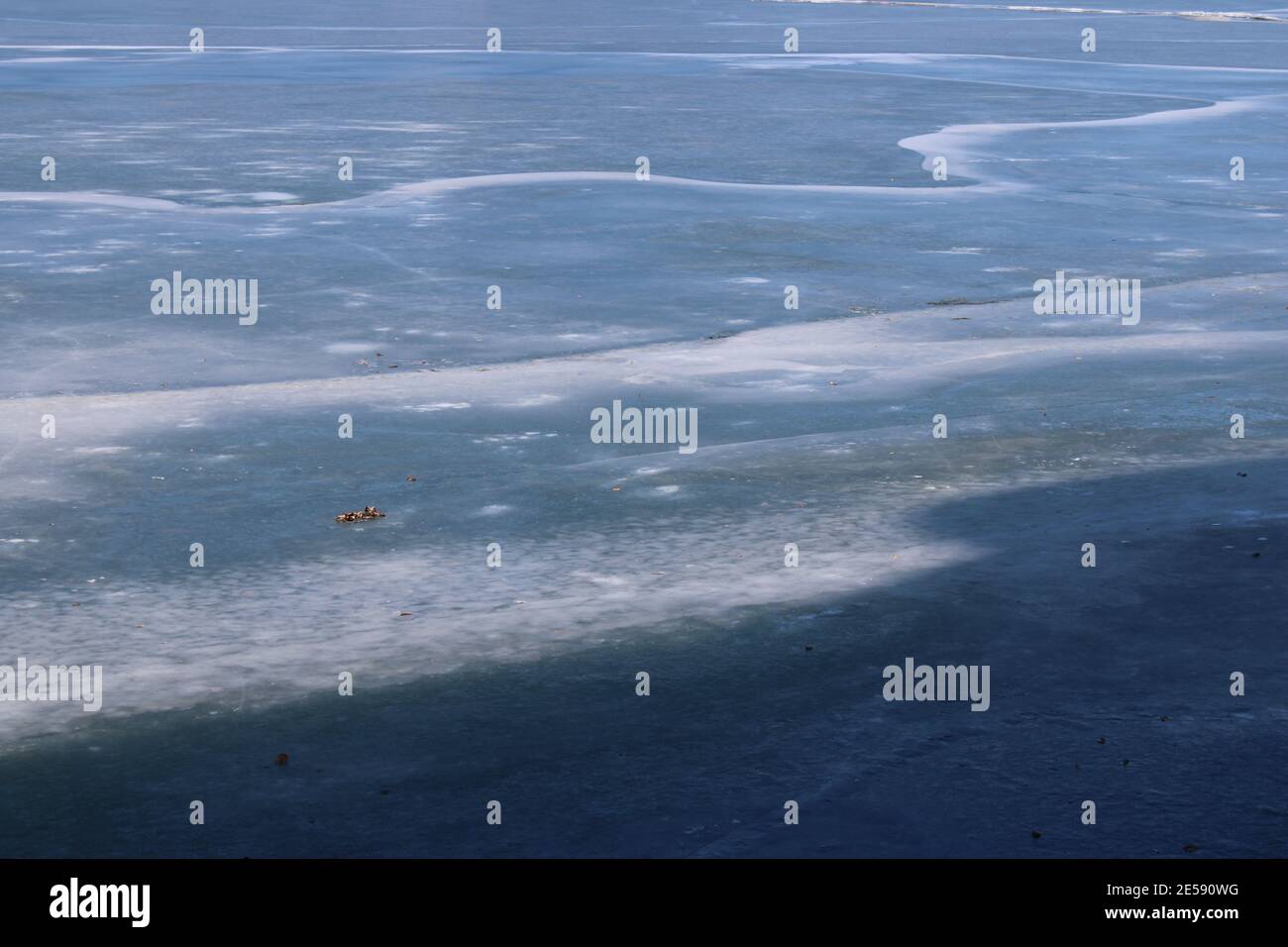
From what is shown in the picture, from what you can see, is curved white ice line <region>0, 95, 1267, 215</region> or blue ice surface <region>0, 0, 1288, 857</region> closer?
blue ice surface <region>0, 0, 1288, 857</region>

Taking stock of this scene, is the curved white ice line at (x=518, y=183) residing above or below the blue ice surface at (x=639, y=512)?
above

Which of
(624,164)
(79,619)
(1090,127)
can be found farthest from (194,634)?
(1090,127)

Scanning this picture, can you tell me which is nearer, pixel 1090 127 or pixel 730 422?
pixel 730 422

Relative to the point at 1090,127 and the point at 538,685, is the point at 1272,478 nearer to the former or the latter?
the point at 538,685

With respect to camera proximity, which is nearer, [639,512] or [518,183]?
[639,512]

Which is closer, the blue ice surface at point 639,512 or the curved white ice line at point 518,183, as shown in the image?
the blue ice surface at point 639,512

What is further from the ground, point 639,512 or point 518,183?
point 518,183

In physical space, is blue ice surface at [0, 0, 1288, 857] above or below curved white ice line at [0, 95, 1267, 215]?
below
